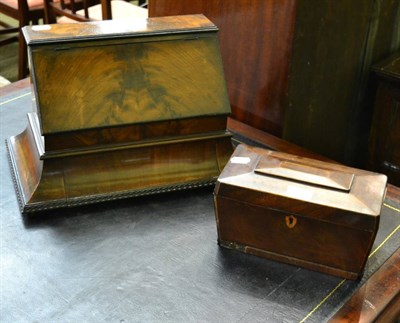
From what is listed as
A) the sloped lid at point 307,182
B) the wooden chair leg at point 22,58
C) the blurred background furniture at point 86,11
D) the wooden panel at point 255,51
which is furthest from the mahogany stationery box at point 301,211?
the wooden chair leg at point 22,58

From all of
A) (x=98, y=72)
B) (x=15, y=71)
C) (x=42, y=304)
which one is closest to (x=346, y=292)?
(x=42, y=304)

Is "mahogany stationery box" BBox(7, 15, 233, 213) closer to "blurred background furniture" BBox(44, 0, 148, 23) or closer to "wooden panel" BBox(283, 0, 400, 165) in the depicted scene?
"wooden panel" BBox(283, 0, 400, 165)

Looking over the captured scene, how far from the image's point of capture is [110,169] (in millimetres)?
1336

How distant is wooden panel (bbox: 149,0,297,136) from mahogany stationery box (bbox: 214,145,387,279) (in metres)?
0.48

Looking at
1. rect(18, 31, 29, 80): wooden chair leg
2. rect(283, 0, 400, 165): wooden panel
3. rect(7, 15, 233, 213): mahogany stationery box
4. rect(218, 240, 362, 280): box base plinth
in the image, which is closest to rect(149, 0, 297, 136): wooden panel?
rect(283, 0, 400, 165): wooden panel

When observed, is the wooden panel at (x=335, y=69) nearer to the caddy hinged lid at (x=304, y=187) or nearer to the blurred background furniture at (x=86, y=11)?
the caddy hinged lid at (x=304, y=187)

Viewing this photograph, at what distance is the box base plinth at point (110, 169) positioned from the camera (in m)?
1.29

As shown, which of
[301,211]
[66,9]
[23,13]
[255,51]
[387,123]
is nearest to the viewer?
Answer: [301,211]

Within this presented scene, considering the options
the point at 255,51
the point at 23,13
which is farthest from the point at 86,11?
the point at 255,51

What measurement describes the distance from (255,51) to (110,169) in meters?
0.59

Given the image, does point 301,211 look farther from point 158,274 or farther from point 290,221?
point 158,274

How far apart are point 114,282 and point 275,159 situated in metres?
0.41

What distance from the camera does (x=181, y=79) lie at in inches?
54.0

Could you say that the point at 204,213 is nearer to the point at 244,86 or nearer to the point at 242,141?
the point at 242,141
